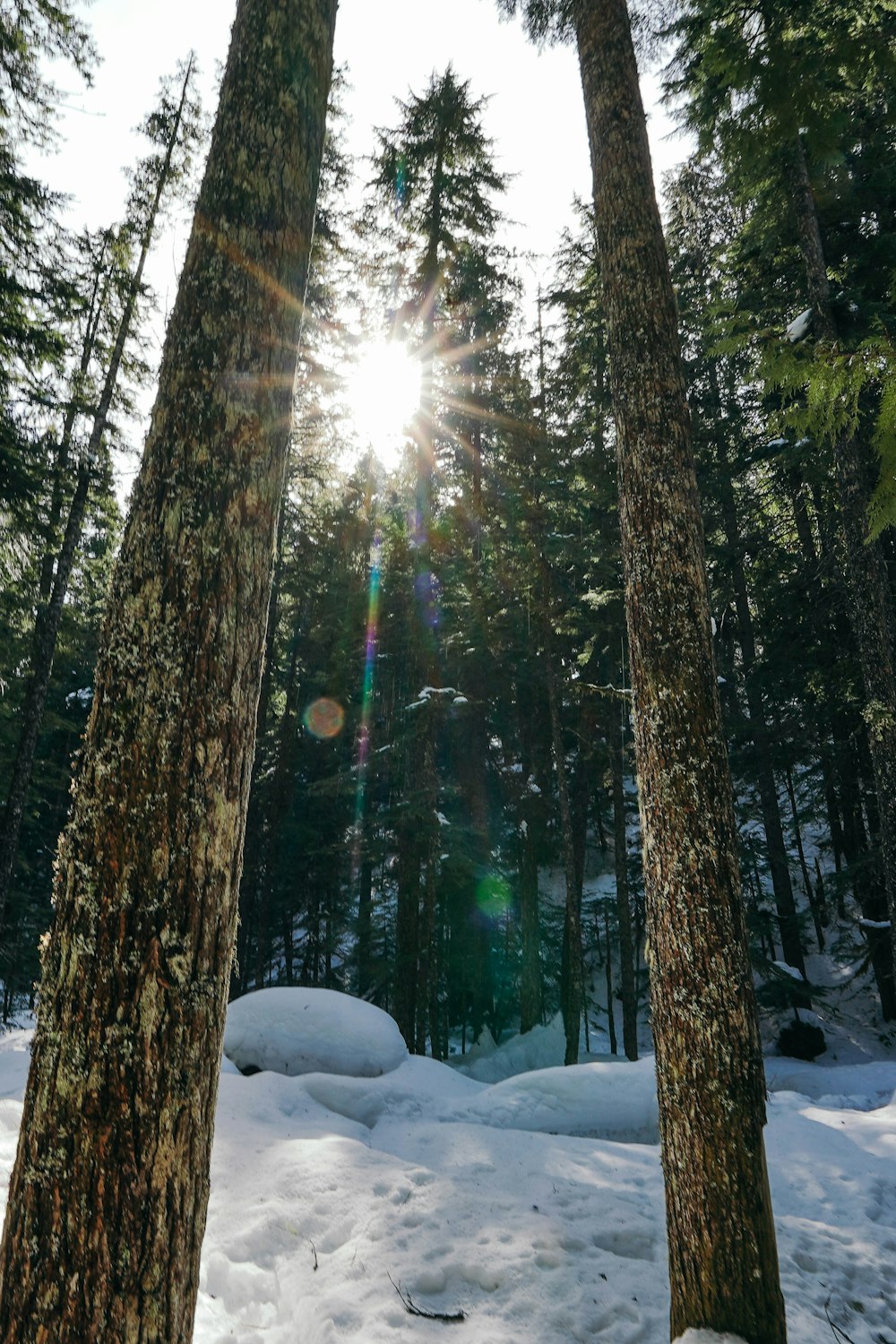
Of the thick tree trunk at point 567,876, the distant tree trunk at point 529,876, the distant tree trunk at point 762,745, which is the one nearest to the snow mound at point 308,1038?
the thick tree trunk at point 567,876

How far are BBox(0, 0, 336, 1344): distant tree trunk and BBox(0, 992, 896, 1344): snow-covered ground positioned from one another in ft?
7.84

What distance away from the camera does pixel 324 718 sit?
24.0m

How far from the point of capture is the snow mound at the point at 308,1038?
10008 mm

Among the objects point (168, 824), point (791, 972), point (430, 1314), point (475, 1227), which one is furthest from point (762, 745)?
point (168, 824)

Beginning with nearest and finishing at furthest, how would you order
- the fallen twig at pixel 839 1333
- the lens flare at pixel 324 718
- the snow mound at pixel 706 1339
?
the snow mound at pixel 706 1339, the fallen twig at pixel 839 1333, the lens flare at pixel 324 718

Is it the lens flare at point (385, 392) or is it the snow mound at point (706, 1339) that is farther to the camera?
the lens flare at point (385, 392)

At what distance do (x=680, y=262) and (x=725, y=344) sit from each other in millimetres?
13463

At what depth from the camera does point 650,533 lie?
14.9ft

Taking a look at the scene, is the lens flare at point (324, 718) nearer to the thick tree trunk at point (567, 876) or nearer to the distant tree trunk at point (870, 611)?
the thick tree trunk at point (567, 876)

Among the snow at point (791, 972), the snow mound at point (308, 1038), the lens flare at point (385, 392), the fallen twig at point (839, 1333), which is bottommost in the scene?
the fallen twig at point (839, 1333)

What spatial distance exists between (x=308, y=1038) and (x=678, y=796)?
8385 millimetres

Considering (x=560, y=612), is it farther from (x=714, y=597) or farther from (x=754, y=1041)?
(x=754, y=1041)

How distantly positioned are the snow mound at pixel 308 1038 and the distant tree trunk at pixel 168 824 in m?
8.78

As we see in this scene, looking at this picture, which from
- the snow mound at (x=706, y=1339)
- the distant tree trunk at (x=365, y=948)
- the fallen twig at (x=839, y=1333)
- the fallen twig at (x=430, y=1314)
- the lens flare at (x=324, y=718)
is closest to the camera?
the snow mound at (x=706, y=1339)
